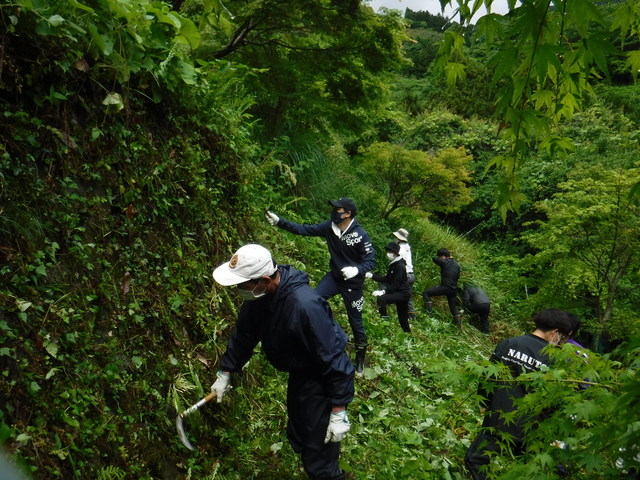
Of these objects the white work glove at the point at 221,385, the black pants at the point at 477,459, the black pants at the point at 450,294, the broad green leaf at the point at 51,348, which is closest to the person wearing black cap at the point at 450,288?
the black pants at the point at 450,294

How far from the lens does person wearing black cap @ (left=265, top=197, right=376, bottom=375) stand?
17.1 feet

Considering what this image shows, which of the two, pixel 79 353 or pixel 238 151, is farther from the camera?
pixel 238 151

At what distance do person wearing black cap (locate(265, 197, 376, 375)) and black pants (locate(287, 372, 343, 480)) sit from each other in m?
2.20

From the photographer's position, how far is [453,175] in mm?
11438

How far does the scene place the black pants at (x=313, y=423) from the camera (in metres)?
2.96

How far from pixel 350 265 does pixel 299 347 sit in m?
2.55

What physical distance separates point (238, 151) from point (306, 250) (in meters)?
2.80

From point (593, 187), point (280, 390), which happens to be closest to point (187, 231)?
point (280, 390)

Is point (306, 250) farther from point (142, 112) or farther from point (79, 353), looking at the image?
point (79, 353)

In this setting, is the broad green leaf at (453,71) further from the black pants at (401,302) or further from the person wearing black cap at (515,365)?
the black pants at (401,302)

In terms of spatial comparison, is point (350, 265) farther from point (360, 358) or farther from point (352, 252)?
point (360, 358)

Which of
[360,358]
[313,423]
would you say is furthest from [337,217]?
[313,423]

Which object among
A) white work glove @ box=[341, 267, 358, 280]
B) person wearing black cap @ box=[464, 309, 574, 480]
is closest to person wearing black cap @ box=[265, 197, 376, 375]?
white work glove @ box=[341, 267, 358, 280]

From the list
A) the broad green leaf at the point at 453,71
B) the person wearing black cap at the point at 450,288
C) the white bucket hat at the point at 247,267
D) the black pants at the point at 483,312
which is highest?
the broad green leaf at the point at 453,71
